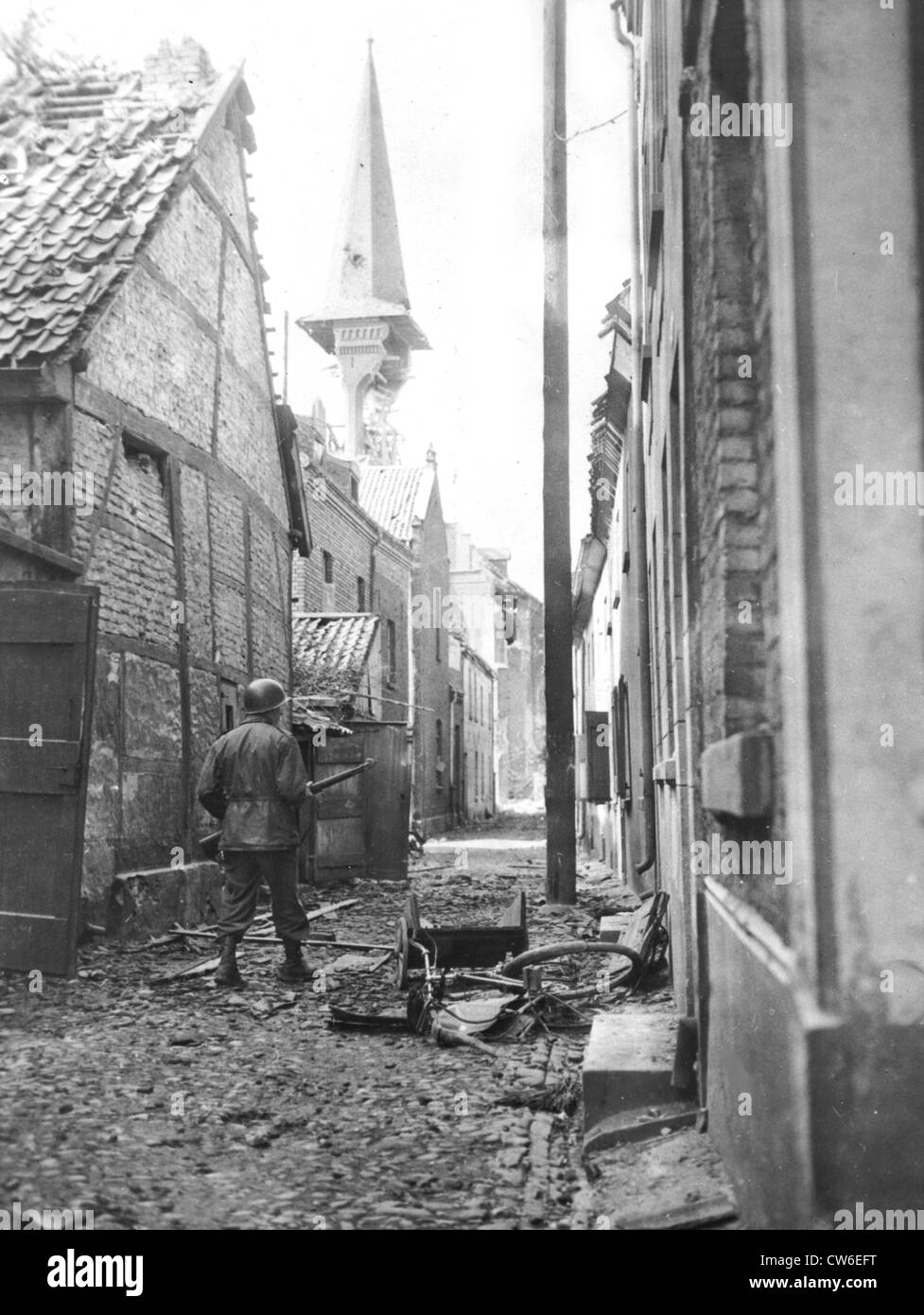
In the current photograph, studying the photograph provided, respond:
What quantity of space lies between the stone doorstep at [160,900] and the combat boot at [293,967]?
1.90m

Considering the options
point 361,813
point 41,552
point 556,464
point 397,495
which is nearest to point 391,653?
point 397,495

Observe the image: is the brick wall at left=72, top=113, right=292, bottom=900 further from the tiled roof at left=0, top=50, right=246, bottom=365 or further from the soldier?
the soldier

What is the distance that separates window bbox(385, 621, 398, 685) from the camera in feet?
95.6

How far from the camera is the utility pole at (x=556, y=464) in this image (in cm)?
1205

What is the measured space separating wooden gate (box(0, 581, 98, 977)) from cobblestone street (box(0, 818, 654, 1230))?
0.34m

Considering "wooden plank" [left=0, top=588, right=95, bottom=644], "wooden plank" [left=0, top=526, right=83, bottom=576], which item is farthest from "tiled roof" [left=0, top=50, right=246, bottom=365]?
"wooden plank" [left=0, top=588, right=95, bottom=644]

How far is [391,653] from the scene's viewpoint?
2991 cm

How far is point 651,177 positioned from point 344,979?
5.16 meters

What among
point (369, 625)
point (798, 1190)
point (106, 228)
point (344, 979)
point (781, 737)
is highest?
point (106, 228)

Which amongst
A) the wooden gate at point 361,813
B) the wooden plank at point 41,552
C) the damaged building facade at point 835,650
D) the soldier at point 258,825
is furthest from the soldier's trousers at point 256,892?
the wooden gate at point 361,813

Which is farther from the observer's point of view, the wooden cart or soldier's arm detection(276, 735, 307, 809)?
soldier's arm detection(276, 735, 307, 809)
